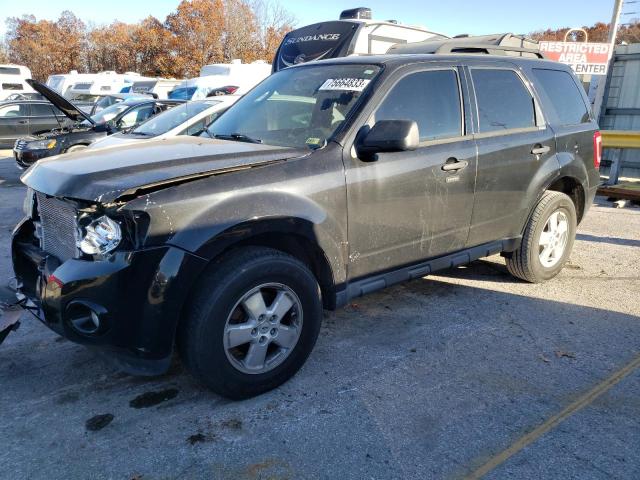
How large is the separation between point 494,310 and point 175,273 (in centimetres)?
279

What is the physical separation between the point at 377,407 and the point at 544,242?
2.69 metres

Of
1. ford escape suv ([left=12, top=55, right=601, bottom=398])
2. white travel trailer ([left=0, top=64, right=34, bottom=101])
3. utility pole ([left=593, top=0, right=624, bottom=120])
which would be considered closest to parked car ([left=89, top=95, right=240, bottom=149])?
ford escape suv ([left=12, top=55, right=601, bottom=398])

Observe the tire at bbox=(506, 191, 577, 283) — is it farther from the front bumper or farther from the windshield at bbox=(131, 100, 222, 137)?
the windshield at bbox=(131, 100, 222, 137)

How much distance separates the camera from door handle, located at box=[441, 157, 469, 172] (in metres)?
3.72

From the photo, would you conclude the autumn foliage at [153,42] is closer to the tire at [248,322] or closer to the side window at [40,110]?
the side window at [40,110]

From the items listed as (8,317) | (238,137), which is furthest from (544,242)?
(8,317)

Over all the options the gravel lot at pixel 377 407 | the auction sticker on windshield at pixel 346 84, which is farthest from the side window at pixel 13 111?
the auction sticker on windshield at pixel 346 84

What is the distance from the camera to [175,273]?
2.59m

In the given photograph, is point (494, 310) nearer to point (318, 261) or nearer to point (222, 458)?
point (318, 261)

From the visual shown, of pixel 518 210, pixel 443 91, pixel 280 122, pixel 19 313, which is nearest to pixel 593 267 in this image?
pixel 518 210

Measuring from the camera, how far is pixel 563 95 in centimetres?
487

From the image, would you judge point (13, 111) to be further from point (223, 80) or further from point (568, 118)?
point (568, 118)

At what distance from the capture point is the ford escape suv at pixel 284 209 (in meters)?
2.59

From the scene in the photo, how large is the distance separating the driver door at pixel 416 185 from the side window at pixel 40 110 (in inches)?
589
